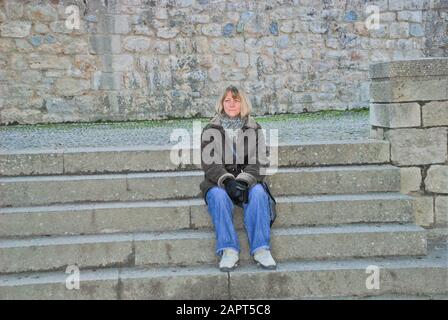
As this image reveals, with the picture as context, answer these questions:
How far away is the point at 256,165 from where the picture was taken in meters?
4.75

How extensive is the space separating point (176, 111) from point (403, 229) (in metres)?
5.82


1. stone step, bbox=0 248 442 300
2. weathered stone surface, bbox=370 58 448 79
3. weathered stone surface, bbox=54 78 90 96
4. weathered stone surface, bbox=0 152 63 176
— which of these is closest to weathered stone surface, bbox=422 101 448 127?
weathered stone surface, bbox=370 58 448 79

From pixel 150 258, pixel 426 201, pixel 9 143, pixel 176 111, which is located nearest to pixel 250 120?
pixel 150 258

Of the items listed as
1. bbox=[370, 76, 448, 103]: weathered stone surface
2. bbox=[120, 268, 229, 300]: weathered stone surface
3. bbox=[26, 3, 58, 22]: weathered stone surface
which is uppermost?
bbox=[26, 3, 58, 22]: weathered stone surface

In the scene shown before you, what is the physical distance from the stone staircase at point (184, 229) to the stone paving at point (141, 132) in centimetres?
69

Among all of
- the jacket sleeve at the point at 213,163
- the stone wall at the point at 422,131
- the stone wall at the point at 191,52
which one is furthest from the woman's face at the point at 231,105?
the stone wall at the point at 191,52

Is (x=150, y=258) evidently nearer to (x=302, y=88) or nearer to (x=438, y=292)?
(x=438, y=292)

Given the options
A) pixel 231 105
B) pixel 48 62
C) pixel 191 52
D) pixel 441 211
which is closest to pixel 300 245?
pixel 231 105

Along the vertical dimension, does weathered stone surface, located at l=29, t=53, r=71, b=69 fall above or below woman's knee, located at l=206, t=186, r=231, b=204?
above

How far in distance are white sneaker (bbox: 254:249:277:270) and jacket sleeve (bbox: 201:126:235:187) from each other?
0.63 meters

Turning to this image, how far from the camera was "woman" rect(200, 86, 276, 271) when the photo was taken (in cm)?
443

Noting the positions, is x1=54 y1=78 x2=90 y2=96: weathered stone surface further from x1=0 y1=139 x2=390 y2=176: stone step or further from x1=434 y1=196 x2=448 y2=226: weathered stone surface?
x1=434 y1=196 x2=448 y2=226: weathered stone surface

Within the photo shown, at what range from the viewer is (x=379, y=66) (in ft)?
18.3

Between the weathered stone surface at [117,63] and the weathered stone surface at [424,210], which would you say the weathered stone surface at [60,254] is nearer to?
the weathered stone surface at [424,210]
